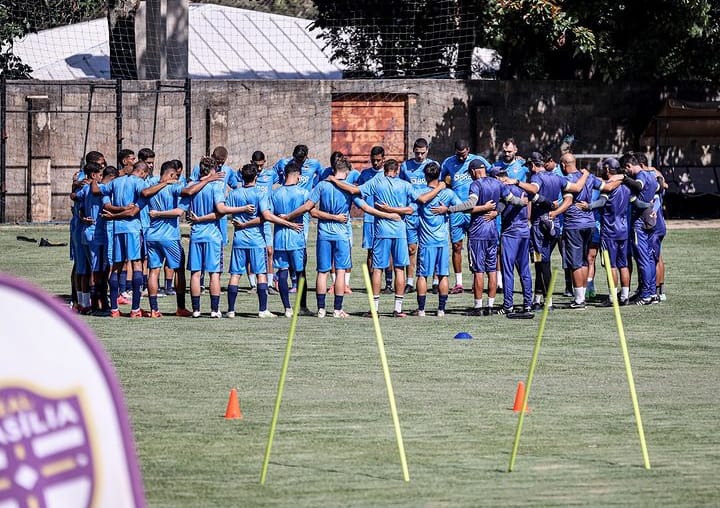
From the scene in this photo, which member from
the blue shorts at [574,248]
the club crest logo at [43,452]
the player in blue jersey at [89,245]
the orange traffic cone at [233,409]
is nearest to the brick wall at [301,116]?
the player in blue jersey at [89,245]

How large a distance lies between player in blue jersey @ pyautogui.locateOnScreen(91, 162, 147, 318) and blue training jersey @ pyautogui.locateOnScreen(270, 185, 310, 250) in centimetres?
175

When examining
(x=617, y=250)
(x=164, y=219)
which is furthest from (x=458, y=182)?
(x=164, y=219)

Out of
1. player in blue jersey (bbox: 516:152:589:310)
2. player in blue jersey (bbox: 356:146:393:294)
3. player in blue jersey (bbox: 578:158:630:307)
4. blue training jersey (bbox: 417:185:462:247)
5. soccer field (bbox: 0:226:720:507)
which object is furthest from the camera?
player in blue jersey (bbox: 578:158:630:307)

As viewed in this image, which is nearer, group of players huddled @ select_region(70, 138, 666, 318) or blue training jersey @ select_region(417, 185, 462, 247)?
group of players huddled @ select_region(70, 138, 666, 318)

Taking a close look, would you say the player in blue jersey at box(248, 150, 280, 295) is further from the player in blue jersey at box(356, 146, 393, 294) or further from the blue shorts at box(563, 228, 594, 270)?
the blue shorts at box(563, 228, 594, 270)

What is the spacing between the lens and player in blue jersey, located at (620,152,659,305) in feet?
62.3

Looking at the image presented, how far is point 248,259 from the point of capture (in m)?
17.7

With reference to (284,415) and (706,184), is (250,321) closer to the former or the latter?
(284,415)

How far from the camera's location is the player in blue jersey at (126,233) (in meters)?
17.4

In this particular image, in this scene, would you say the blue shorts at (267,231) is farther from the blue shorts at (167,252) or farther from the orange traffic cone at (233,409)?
the orange traffic cone at (233,409)

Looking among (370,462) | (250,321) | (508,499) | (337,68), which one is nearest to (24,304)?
(508,499)

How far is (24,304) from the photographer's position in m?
3.89

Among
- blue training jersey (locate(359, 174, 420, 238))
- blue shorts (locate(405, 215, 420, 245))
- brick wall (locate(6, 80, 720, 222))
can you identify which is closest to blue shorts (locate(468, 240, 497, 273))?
blue training jersey (locate(359, 174, 420, 238))

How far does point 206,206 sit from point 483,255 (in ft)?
12.0
